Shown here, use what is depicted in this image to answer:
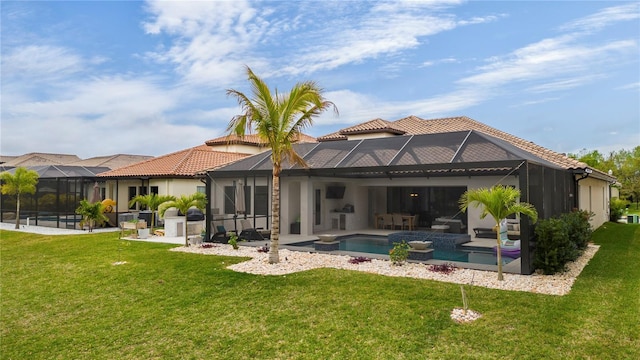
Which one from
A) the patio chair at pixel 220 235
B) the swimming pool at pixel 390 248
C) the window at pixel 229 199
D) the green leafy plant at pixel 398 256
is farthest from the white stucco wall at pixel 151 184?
the green leafy plant at pixel 398 256

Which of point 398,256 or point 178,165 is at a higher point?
point 178,165

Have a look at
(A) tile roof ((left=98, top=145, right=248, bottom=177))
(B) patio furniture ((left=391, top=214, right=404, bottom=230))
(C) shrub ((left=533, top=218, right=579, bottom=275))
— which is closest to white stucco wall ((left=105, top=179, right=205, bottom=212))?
(A) tile roof ((left=98, top=145, right=248, bottom=177))

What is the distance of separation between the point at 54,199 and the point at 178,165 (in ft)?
25.8

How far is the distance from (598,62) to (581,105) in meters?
3.99

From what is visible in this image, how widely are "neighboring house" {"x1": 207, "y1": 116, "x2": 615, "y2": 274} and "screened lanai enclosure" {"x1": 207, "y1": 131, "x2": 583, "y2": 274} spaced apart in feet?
0.12

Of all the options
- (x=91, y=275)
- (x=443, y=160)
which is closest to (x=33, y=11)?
(x=91, y=275)

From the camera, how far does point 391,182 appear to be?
22.1 metres

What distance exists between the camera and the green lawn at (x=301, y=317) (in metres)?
7.00

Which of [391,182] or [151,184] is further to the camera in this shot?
[151,184]

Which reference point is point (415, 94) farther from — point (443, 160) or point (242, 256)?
point (242, 256)

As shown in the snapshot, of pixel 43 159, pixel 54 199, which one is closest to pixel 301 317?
pixel 54 199

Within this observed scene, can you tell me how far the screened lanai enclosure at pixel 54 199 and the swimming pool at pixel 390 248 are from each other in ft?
52.9

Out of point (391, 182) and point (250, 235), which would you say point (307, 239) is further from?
point (391, 182)

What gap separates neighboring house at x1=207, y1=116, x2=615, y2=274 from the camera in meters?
13.0
